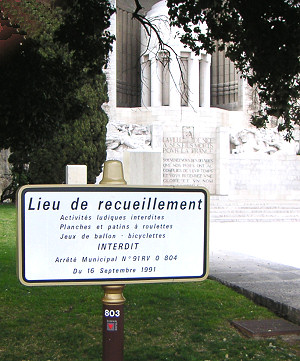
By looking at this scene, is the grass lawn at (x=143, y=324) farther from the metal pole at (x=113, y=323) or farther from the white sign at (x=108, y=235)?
the white sign at (x=108, y=235)

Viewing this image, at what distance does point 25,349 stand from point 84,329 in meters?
0.68

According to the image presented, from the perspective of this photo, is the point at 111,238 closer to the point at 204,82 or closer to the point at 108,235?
the point at 108,235

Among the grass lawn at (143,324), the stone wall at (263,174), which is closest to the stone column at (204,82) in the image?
the stone wall at (263,174)

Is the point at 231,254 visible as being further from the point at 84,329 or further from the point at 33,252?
the point at 33,252

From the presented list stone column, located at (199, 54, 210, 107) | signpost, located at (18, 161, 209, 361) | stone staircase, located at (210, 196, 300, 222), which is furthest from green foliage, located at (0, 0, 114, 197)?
stone column, located at (199, 54, 210, 107)

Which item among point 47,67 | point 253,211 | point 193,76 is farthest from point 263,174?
point 47,67

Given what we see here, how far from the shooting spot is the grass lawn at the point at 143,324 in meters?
4.10

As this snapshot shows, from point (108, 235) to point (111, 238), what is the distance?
2cm

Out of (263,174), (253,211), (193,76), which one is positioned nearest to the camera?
(253,211)

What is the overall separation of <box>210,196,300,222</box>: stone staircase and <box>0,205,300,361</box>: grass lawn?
13.4 m

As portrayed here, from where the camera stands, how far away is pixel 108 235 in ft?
7.22

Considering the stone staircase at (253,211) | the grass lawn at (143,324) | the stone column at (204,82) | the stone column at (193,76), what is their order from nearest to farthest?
1. the grass lawn at (143,324)
2. the stone staircase at (253,211)
3. the stone column at (193,76)
4. the stone column at (204,82)

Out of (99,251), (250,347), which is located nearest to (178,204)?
(99,251)

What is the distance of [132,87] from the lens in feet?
110
